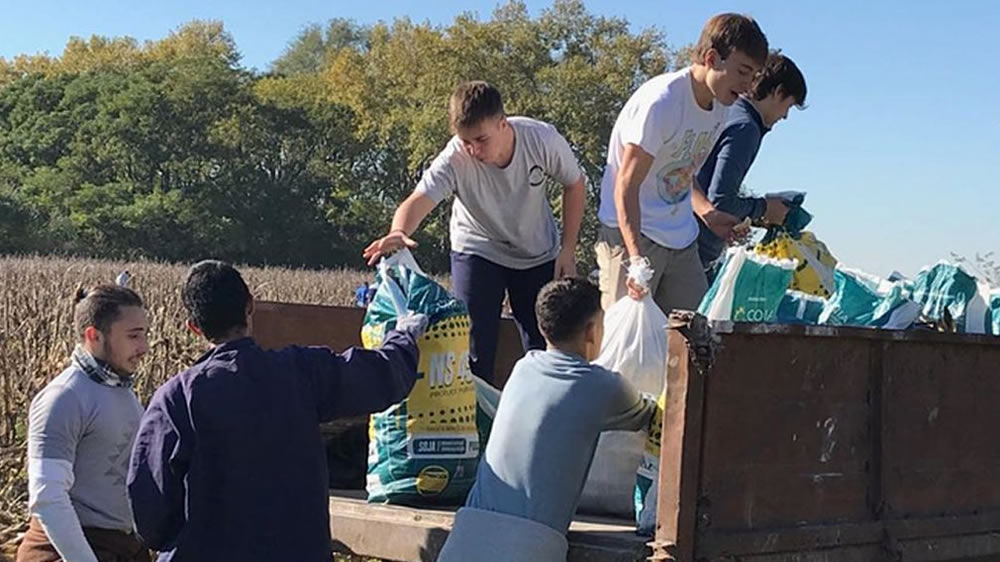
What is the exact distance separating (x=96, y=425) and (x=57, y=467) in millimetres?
173

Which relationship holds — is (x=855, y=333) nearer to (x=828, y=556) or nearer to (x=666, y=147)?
(x=828, y=556)

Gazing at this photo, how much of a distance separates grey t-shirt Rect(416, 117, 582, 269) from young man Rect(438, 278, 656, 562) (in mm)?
1345

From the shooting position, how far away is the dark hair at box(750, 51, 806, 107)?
5176mm

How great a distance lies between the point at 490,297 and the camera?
491 cm

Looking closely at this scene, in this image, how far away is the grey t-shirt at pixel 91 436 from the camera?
3502 millimetres

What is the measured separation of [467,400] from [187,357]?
256 inches

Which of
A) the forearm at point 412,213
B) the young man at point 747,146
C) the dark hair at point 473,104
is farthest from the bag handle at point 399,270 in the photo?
the young man at point 747,146

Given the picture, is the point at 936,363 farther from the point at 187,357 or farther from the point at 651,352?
the point at 187,357

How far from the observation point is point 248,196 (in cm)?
5406

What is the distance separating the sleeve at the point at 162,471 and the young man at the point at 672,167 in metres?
1.55

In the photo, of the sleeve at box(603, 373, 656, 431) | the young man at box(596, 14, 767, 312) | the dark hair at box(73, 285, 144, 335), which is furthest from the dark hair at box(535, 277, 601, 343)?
the dark hair at box(73, 285, 144, 335)

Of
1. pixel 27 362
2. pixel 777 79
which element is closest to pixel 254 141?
pixel 27 362

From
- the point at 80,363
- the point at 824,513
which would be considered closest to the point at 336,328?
the point at 80,363

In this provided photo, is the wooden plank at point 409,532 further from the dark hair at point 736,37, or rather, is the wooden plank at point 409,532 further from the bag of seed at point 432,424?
the dark hair at point 736,37
